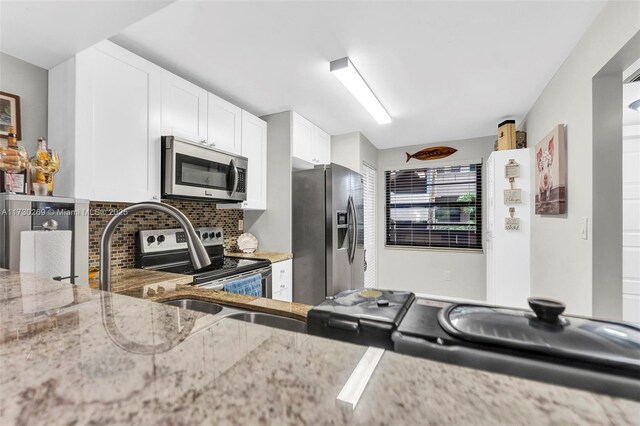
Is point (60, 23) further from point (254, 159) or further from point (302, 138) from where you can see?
point (302, 138)

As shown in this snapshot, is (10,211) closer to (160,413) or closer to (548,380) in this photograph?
(160,413)

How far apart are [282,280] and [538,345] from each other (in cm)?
235

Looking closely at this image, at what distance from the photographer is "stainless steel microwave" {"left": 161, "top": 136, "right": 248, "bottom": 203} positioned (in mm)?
2008

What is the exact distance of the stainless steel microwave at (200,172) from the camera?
2008 mm

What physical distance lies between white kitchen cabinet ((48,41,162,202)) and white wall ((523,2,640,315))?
2.73 meters

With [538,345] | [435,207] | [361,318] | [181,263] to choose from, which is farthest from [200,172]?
[435,207]

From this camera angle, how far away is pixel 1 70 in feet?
5.33

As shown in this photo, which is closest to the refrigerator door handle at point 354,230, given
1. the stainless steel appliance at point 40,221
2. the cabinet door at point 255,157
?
the cabinet door at point 255,157

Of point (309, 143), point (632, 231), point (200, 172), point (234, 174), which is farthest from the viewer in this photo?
point (309, 143)

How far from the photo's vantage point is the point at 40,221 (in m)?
1.40

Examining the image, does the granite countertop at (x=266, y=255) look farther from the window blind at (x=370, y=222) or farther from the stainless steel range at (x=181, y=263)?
the window blind at (x=370, y=222)

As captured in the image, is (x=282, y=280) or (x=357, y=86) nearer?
(x=357, y=86)

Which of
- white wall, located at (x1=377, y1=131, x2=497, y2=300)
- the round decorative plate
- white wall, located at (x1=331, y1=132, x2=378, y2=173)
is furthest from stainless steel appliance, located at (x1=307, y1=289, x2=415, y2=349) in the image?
white wall, located at (x1=377, y1=131, x2=497, y2=300)

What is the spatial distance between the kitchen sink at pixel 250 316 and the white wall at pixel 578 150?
5.89ft
